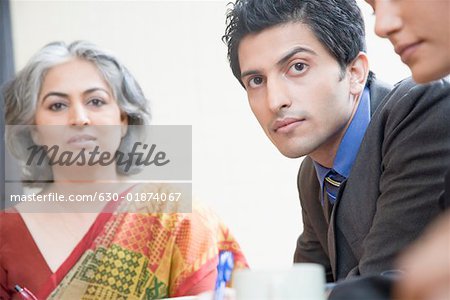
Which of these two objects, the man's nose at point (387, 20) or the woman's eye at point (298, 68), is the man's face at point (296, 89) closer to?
the woman's eye at point (298, 68)

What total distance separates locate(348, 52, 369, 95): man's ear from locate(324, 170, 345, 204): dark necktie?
16 centimetres

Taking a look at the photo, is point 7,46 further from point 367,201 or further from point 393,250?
point 393,250

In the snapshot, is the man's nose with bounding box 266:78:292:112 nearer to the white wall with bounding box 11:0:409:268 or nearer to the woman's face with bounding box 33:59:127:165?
the woman's face with bounding box 33:59:127:165

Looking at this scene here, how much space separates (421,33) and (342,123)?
47 centimetres

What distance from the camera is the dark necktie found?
1197mm

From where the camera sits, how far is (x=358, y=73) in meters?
1.24

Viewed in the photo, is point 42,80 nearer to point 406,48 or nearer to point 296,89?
point 296,89

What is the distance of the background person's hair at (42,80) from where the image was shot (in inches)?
61.1

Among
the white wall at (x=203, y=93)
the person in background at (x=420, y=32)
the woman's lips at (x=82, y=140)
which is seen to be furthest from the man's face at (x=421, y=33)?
the white wall at (x=203, y=93)

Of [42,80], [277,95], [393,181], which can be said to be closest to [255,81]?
[277,95]

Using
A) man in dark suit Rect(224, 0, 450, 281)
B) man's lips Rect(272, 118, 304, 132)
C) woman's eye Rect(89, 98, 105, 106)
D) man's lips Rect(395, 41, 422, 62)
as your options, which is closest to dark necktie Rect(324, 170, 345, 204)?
man in dark suit Rect(224, 0, 450, 281)

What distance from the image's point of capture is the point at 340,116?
1.18m

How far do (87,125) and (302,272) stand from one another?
3.78 feet

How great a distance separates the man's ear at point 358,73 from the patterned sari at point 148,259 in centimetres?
40
